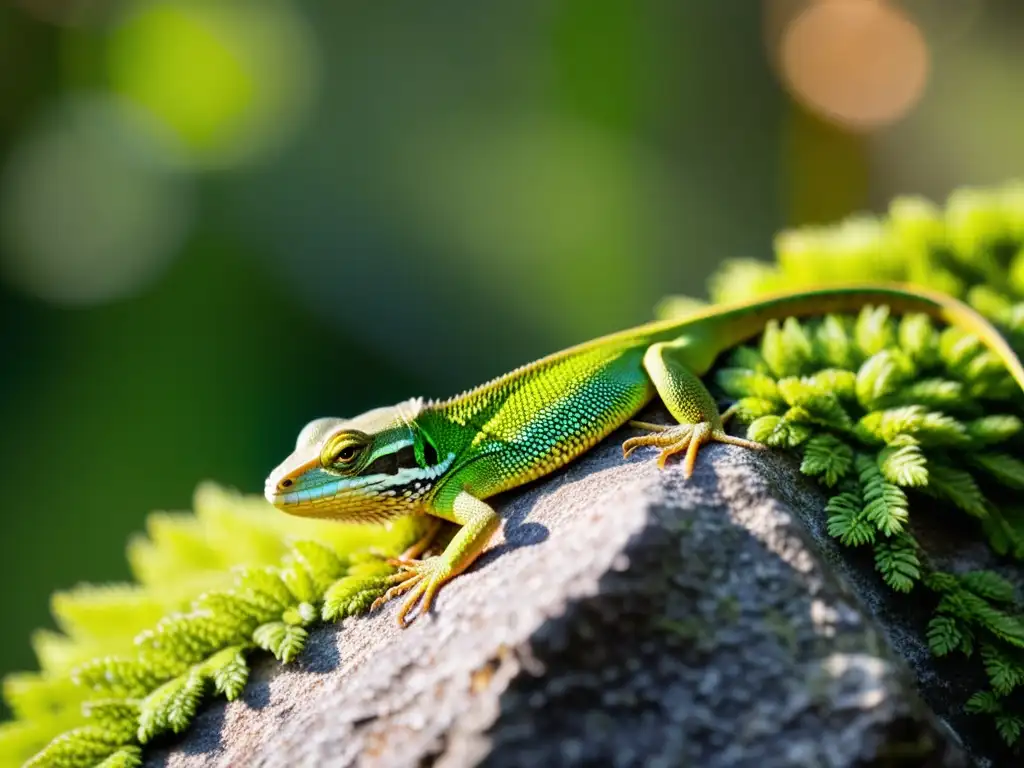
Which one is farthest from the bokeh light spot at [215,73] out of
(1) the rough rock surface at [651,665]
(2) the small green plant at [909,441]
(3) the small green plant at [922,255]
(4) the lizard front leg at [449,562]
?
(1) the rough rock surface at [651,665]

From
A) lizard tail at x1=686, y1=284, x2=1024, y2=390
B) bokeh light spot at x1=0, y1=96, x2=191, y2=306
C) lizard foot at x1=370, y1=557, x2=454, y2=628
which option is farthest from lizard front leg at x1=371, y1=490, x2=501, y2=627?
bokeh light spot at x1=0, y1=96, x2=191, y2=306

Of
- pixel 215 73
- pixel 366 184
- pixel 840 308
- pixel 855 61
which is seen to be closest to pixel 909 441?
pixel 840 308

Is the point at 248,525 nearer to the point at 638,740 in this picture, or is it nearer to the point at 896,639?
the point at 638,740

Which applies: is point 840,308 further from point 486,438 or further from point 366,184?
point 366,184

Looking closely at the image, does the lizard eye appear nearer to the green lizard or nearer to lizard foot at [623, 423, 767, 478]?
the green lizard

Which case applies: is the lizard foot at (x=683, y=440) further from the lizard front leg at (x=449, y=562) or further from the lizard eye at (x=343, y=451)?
the lizard eye at (x=343, y=451)

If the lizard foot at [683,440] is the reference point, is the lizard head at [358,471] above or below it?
above

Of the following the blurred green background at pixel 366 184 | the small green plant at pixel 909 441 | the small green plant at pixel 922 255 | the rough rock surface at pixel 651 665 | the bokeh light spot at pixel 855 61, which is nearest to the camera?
the rough rock surface at pixel 651 665

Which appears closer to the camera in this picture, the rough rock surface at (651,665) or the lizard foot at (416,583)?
the rough rock surface at (651,665)
